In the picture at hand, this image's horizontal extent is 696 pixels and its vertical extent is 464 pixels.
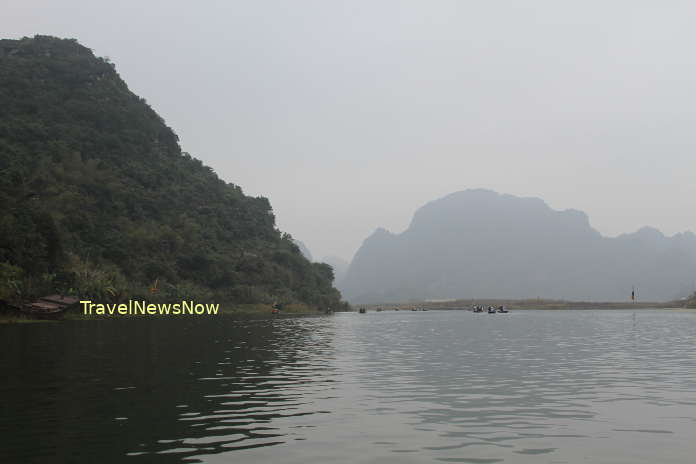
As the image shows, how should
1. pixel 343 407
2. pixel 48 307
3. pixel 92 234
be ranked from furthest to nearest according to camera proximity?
pixel 92 234
pixel 48 307
pixel 343 407

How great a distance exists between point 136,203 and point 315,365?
6230 inches

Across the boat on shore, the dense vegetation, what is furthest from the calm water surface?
the dense vegetation

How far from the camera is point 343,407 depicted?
23.6 metres

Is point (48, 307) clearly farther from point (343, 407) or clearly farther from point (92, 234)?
point (343, 407)

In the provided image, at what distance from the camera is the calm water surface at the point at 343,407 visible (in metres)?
16.6

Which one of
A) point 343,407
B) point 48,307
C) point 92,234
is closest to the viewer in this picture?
point 343,407

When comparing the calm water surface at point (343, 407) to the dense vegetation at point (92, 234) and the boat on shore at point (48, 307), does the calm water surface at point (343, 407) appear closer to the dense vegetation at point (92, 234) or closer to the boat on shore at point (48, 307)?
the boat on shore at point (48, 307)

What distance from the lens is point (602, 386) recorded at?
29.5 meters

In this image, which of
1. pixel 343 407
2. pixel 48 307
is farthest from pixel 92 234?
pixel 343 407

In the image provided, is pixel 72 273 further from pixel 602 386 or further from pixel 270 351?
pixel 602 386

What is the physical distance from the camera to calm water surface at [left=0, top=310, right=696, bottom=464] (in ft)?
54.3

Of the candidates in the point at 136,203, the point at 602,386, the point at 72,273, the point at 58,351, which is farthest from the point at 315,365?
the point at 136,203

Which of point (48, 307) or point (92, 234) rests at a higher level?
point (92, 234)

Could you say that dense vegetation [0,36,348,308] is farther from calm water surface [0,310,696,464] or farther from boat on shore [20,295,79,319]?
calm water surface [0,310,696,464]
